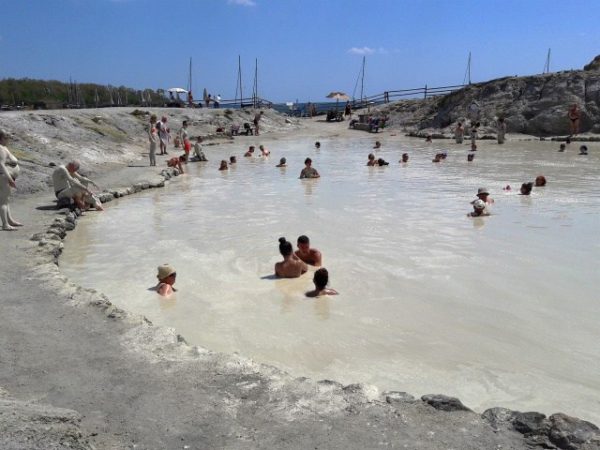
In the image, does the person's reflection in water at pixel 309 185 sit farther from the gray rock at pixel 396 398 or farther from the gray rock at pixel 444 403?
the gray rock at pixel 444 403

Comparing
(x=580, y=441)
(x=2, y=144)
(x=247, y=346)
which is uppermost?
(x=2, y=144)

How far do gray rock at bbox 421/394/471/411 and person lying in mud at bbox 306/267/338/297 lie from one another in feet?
9.91

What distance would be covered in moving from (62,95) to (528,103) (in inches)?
1274

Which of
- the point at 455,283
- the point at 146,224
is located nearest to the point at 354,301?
the point at 455,283

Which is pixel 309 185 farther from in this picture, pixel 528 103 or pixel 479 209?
pixel 528 103

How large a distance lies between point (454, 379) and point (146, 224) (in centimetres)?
793

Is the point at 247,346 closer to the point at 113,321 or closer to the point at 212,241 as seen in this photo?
the point at 113,321

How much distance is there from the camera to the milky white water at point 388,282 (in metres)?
5.27

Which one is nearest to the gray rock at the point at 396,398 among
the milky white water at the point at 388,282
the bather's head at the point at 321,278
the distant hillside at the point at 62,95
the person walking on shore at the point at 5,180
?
the milky white water at the point at 388,282

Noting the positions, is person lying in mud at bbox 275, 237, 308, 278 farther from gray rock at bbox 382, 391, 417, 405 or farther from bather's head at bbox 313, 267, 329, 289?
gray rock at bbox 382, 391, 417, 405

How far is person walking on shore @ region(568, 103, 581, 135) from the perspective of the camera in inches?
1173

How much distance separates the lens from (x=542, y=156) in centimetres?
2383

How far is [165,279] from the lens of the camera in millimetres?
7336

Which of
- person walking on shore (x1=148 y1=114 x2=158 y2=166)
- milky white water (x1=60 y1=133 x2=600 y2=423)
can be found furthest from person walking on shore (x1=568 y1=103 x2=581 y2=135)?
person walking on shore (x1=148 y1=114 x2=158 y2=166)
